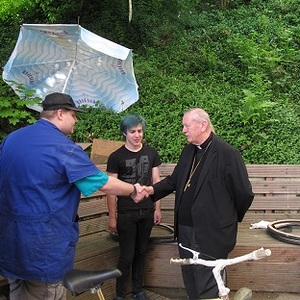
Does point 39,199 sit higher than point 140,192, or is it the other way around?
point 39,199

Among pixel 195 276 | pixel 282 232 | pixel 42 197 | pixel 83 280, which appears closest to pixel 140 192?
pixel 195 276

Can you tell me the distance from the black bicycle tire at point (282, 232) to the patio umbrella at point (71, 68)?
4264 mm

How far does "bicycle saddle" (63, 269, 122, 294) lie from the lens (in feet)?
8.12

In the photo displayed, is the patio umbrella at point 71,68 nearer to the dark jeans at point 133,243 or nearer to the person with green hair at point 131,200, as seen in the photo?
the person with green hair at point 131,200

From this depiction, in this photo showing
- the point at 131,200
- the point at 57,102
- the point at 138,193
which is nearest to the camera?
the point at 57,102

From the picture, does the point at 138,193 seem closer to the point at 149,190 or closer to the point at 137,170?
the point at 149,190

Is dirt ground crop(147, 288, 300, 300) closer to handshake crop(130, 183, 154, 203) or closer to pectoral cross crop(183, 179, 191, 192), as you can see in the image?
handshake crop(130, 183, 154, 203)

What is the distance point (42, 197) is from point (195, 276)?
1.66 m

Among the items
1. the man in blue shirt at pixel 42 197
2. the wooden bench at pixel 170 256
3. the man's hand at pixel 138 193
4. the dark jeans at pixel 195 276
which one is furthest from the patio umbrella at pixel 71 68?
the man in blue shirt at pixel 42 197

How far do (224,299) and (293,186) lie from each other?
13.0 feet

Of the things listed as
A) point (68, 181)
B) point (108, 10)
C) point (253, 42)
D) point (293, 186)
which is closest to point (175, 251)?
point (293, 186)

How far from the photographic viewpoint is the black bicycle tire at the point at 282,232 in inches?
190

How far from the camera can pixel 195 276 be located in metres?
3.76

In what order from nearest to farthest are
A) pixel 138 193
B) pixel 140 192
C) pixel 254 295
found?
1. pixel 138 193
2. pixel 140 192
3. pixel 254 295
